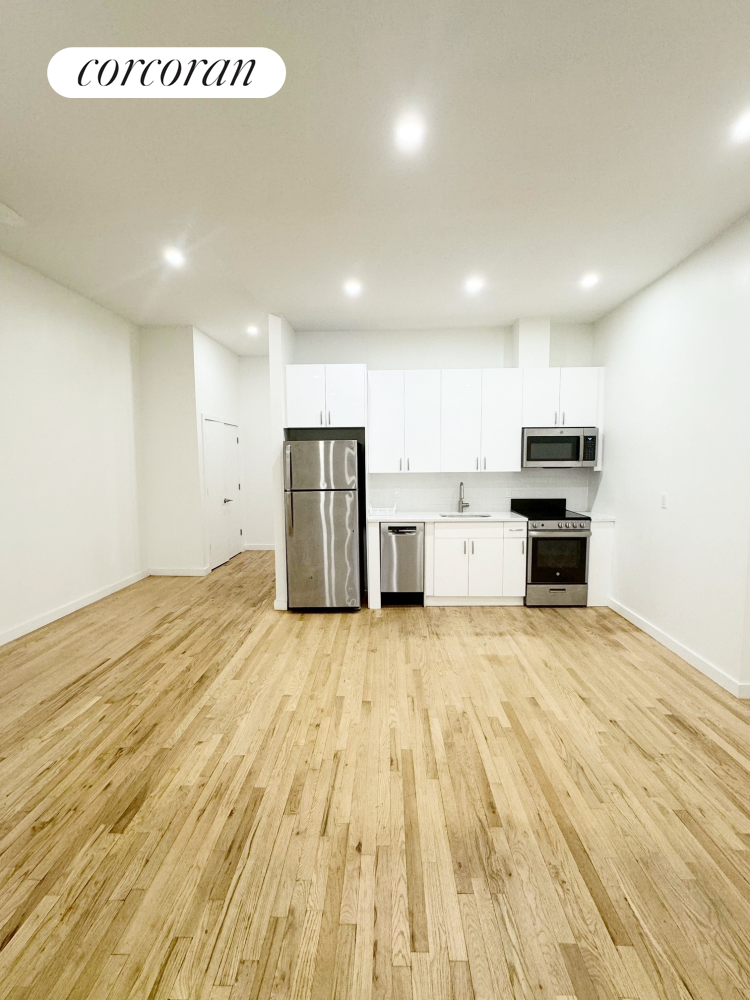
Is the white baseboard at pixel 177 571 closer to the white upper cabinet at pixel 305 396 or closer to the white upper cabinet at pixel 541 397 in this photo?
the white upper cabinet at pixel 305 396

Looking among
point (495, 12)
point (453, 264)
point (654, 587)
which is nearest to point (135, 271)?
point (453, 264)

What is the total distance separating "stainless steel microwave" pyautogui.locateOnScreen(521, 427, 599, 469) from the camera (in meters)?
4.51

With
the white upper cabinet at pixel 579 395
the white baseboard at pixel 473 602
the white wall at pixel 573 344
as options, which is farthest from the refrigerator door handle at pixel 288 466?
the white wall at pixel 573 344

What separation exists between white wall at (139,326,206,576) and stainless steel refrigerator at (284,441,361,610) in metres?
1.86

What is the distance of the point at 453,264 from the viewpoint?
3398mm

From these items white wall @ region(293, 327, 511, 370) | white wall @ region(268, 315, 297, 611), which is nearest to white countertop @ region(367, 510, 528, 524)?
white wall @ region(268, 315, 297, 611)

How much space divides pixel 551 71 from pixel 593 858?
9.87 feet

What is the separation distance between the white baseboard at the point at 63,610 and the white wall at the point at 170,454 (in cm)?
55

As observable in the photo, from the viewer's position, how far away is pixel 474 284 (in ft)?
12.4

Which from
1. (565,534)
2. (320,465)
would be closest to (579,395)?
(565,534)

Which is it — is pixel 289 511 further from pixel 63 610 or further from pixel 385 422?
pixel 63 610

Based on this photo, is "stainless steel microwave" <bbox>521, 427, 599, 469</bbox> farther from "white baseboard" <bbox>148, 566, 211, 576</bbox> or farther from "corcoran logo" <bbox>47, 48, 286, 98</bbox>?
"white baseboard" <bbox>148, 566, 211, 576</bbox>

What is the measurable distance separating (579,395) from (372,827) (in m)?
4.23

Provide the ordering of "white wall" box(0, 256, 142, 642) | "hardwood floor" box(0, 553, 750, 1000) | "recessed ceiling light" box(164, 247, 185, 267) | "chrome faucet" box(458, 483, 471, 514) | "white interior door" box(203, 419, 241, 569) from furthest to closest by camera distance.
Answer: "white interior door" box(203, 419, 241, 569) → "chrome faucet" box(458, 483, 471, 514) → "white wall" box(0, 256, 142, 642) → "recessed ceiling light" box(164, 247, 185, 267) → "hardwood floor" box(0, 553, 750, 1000)
